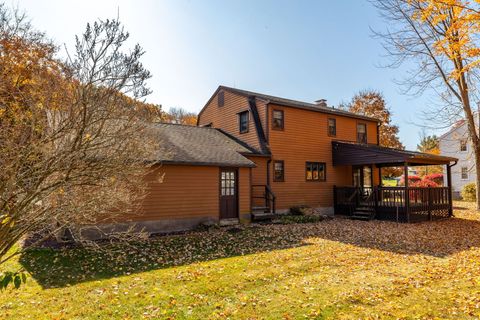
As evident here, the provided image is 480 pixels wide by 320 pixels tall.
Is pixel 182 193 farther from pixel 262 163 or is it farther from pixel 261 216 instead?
pixel 262 163

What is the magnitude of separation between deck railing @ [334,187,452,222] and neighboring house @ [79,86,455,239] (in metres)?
0.06

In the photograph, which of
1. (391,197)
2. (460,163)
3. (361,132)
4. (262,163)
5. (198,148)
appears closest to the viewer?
(198,148)

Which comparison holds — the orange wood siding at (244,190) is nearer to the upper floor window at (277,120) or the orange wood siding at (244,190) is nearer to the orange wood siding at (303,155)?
the orange wood siding at (303,155)

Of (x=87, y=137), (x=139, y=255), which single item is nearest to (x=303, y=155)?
(x=139, y=255)

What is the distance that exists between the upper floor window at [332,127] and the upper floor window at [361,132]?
7.73 ft

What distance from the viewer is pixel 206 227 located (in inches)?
515

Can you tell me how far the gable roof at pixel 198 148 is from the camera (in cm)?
1298

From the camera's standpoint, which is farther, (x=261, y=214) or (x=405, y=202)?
(x=261, y=214)

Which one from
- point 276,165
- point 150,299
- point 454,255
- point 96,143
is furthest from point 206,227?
point 96,143

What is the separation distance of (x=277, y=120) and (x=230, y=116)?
3445mm

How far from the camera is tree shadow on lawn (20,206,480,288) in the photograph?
7.48m

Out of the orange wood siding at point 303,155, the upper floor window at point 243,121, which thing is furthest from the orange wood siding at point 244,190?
the upper floor window at point 243,121

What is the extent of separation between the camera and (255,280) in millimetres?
6570

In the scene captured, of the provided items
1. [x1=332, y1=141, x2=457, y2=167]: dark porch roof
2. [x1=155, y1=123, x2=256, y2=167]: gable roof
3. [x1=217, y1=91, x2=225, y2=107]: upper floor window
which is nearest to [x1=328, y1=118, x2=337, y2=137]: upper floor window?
[x1=332, y1=141, x2=457, y2=167]: dark porch roof
